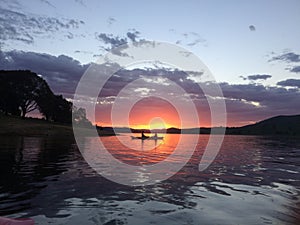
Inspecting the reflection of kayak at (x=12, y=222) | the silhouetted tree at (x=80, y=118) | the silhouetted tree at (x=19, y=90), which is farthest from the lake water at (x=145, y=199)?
the silhouetted tree at (x=80, y=118)

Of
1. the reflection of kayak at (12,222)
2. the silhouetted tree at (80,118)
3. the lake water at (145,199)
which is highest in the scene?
the silhouetted tree at (80,118)

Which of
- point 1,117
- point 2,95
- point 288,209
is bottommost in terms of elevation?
point 288,209

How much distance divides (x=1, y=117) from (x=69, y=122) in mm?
44695

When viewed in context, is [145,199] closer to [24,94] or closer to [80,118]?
[24,94]

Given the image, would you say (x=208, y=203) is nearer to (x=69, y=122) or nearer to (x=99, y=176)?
(x=99, y=176)

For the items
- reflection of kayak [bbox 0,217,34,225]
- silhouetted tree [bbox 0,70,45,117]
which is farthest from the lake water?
silhouetted tree [bbox 0,70,45,117]

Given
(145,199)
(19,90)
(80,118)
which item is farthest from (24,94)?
(145,199)

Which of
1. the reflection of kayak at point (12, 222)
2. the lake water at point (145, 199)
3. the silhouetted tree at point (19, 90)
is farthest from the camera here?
the silhouetted tree at point (19, 90)

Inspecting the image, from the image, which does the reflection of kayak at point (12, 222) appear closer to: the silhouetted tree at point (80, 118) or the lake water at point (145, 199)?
the lake water at point (145, 199)

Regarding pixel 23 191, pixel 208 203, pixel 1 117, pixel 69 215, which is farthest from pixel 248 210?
pixel 1 117

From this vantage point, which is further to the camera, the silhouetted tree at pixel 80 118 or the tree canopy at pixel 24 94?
the silhouetted tree at pixel 80 118

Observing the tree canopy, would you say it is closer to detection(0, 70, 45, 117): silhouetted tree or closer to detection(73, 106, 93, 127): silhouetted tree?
detection(0, 70, 45, 117): silhouetted tree

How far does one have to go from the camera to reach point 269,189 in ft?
65.6

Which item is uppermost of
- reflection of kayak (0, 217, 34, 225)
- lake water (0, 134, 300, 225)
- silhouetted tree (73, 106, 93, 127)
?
silhouetted tree (73, 106, 93, 127)
